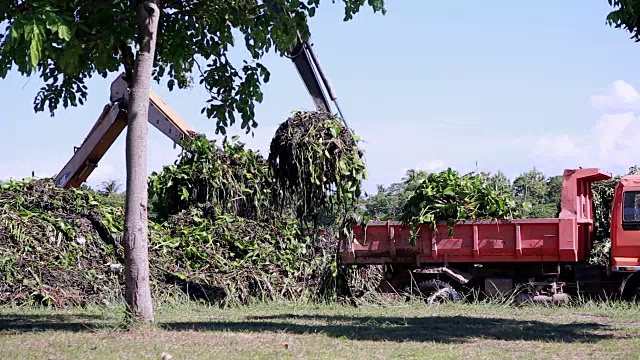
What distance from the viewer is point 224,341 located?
1055cm

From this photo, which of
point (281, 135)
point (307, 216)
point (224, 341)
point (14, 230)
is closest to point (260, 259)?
point (307, 216)

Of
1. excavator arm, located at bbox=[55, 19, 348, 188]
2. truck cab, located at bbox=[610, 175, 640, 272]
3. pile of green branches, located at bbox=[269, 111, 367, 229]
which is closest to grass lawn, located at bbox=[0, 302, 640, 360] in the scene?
truck cab, located at bbox=[610, 175, 640, 272]

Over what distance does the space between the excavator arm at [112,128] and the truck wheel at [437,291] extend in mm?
6942

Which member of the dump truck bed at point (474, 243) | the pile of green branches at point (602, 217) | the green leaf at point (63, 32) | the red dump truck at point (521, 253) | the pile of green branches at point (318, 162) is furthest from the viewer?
the pile of green branches at point (602, 217)

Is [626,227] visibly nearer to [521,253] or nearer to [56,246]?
[521,253]

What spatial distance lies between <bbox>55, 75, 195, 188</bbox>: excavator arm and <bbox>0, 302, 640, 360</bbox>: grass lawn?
6314 mm

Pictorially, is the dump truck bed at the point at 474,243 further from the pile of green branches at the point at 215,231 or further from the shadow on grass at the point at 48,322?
the shadow on grass at the point at 48,322

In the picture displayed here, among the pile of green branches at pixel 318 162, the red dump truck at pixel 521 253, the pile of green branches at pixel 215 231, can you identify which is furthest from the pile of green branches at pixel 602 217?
the pile of green branches at pixel 318 162

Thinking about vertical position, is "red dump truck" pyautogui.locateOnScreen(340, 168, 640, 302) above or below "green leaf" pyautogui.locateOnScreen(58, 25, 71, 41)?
below

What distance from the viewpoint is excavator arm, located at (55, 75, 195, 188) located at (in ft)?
67.8

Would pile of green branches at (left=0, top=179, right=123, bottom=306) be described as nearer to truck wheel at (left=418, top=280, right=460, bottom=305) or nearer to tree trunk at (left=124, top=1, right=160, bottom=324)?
tree trunk at (left=124, top=1, right=160, bottom=324)

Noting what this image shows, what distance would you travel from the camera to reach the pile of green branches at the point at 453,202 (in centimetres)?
1670

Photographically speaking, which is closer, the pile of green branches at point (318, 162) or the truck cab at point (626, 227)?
the truck cab at point (626, 227)

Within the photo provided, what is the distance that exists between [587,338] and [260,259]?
797 cm
